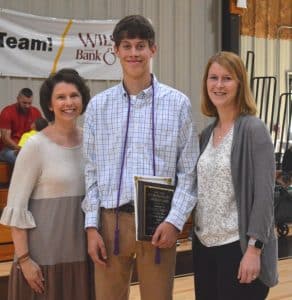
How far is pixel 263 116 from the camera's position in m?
8.51

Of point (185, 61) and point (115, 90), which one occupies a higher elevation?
point (185, 61)

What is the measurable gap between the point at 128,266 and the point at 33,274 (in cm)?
34

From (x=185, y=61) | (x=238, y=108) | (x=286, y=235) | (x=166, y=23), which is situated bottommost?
(x=286, y=235)

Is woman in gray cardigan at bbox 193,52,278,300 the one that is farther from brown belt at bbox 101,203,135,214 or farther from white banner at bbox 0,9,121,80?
white banner at bbox 0,9,121,80

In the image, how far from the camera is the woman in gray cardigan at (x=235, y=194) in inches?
71.2

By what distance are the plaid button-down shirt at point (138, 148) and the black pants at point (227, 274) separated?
183mm

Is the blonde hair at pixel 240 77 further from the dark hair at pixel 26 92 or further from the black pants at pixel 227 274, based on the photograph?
the dark hair at pixel 26 92

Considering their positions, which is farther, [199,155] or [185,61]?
[185,61]

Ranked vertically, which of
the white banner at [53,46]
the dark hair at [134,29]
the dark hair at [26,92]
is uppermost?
the white banner at [53,46]

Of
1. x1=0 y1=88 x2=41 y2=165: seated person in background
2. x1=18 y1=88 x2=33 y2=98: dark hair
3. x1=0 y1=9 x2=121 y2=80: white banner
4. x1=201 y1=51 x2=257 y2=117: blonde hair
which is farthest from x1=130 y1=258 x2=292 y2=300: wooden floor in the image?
x1=0 y1=9 x2=121 y2=80: white banner

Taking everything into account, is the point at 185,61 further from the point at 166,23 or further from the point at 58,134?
the point at 58,134

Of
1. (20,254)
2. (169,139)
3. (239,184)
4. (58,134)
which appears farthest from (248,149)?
(20,254)

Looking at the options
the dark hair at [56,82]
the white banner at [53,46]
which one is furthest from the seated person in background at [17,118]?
the dark hair at [56,82]

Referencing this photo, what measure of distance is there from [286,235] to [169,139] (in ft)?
12.8
